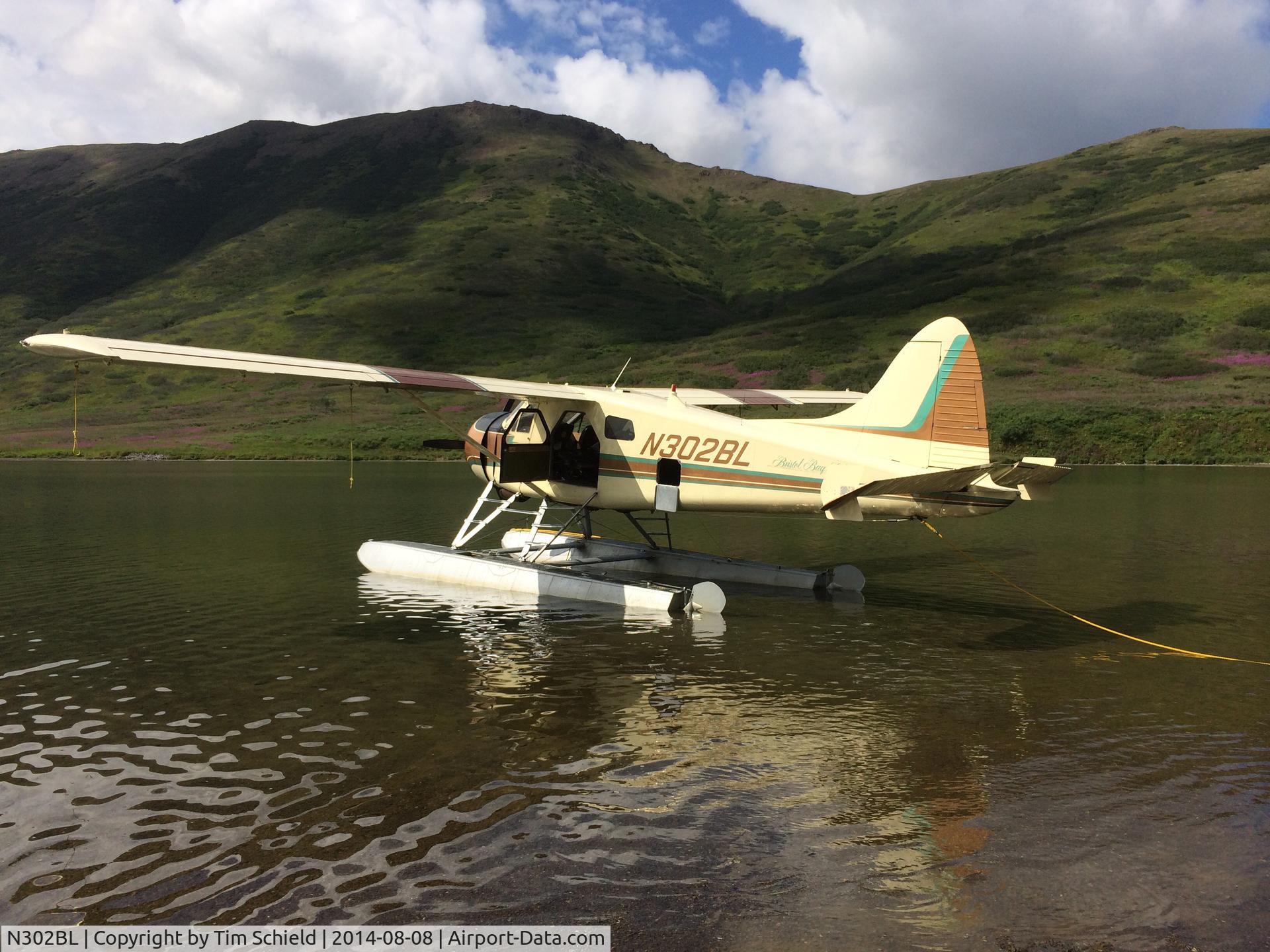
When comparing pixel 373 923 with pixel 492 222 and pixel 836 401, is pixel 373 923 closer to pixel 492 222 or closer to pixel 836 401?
pixel 836 401

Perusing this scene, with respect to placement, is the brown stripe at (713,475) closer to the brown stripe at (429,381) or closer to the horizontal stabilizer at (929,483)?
the horizontal stabilizer at (929,483)

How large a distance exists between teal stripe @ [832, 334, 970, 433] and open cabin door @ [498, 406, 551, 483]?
537 centimetres

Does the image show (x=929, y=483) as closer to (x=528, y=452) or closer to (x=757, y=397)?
(x=528, y=452)

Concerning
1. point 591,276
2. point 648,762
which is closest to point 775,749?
point 648,762

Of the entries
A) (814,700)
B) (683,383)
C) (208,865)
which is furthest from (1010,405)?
(208,865)

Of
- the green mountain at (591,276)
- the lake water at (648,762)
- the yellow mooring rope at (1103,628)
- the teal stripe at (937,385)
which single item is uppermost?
the green mountain at (591,276)

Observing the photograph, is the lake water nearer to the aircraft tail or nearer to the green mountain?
the aircraft tail

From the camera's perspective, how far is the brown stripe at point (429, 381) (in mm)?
12711

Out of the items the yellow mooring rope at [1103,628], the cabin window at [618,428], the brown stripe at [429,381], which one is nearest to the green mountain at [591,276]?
the brown stripe at [429,381]

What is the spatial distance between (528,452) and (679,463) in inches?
96.4

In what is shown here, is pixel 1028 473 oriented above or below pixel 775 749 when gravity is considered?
above

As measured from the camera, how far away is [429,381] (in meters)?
13.0

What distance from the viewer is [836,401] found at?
17406 millimetres

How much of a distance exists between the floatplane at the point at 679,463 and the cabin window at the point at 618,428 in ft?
0.07
